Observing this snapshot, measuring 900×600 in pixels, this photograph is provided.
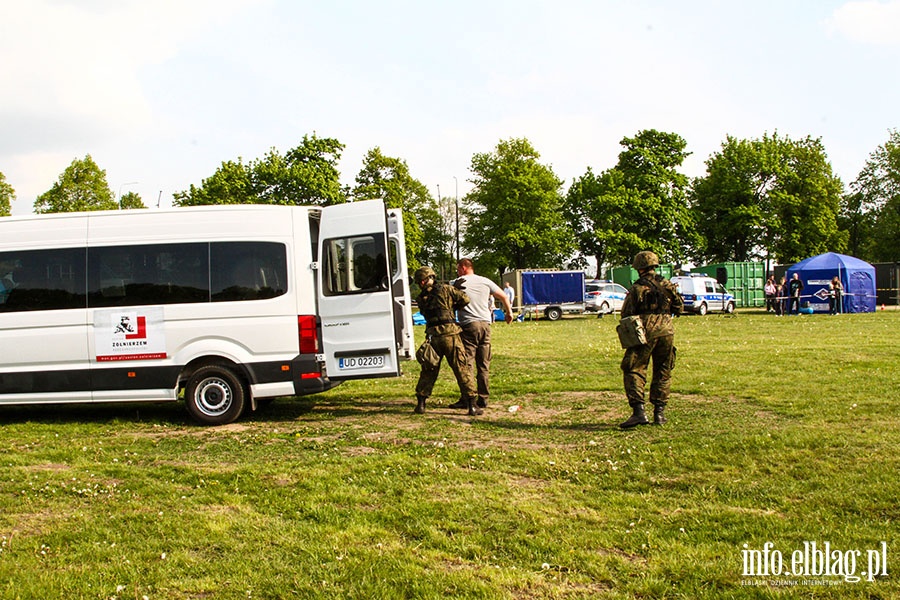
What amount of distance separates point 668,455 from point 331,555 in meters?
3.42

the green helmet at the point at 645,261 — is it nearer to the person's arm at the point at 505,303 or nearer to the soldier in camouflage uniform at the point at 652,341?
the soldier in camouflage uniform at the point at 652,341

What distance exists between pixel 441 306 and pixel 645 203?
153ft

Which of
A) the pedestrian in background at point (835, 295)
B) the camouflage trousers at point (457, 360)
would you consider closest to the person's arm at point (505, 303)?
the camouflage trousers at point (457, 360)

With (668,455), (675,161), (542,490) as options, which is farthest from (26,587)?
(675,161)

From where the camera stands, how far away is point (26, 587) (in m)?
4.16

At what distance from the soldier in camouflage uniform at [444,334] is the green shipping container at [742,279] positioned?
41286mm

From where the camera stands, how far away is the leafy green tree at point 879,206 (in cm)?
6166

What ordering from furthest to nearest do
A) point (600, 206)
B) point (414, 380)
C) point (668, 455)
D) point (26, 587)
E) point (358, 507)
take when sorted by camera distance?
point (600, 206) < point (414, 380) < point (668, 455) < point (358, 507) < point (26, 587)

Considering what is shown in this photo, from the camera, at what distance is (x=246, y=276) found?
9.16m

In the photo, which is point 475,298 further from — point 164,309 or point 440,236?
point 440,236

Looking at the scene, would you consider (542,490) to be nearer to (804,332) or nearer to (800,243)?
(804,332)

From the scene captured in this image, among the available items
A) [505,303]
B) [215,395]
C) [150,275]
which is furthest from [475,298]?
[150,275]

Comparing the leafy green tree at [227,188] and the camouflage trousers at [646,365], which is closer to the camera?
the camouflage trousers at [646,365]

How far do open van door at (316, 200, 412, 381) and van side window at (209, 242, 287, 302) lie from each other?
51cm
